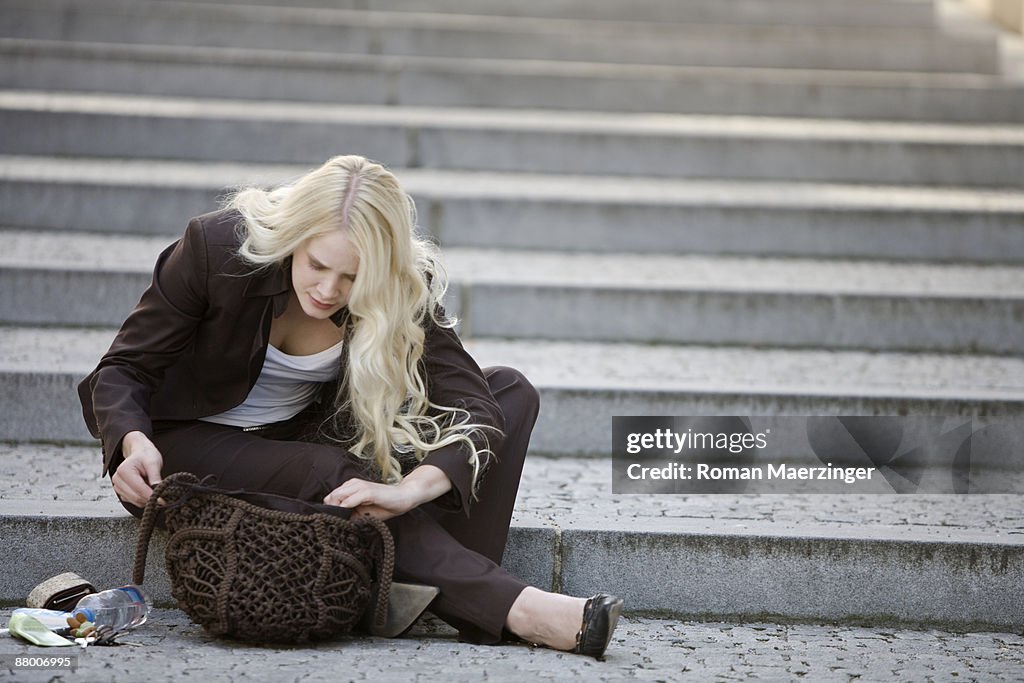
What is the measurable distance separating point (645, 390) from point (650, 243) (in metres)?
1.58

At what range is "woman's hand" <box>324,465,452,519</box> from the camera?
2.73 metres

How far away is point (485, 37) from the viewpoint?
7074 mm

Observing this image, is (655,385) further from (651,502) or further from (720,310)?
(720,310)

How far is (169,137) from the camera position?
5.81 metres

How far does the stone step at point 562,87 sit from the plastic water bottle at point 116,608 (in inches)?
158

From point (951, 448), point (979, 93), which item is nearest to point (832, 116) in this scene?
point (979, 93)

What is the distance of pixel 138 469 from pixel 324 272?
594mm

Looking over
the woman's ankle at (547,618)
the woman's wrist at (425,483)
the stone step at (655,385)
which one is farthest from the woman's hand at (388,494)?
the stone step at (655,385)

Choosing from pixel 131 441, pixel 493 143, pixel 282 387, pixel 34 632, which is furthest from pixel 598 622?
pixel 493 143

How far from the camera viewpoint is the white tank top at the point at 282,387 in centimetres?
299

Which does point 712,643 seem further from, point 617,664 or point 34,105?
point 34,105

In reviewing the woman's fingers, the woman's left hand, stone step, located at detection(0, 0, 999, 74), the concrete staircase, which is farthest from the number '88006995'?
stone step, located at detection(0, 0, 999, 74)

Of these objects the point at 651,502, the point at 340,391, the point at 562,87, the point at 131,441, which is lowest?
the point at 651,502

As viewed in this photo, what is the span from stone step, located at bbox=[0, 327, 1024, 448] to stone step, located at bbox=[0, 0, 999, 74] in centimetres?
287
